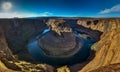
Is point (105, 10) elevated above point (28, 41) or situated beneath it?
elevated above

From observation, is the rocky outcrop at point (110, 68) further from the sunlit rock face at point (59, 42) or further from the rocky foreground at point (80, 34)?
the sunlit rock face at point (59, 42)

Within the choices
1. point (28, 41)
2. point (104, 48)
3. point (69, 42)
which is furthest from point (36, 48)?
point (104, 48)

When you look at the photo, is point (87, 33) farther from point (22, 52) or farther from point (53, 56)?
point (22, 52)

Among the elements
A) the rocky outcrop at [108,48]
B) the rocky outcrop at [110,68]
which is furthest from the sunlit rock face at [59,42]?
the rocky outcrop at [110,68]

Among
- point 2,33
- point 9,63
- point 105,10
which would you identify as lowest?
point 9,63

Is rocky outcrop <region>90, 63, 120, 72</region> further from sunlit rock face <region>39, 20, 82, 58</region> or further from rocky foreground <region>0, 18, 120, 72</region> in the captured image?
sunlit rock face <region>39, 20, 82, 58</region>

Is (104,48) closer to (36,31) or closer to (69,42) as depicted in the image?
(69,42)

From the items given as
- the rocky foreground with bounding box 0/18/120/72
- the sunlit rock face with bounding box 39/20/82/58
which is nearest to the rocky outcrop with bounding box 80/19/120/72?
the rocky foreground with bounding box 0/18/120/72
